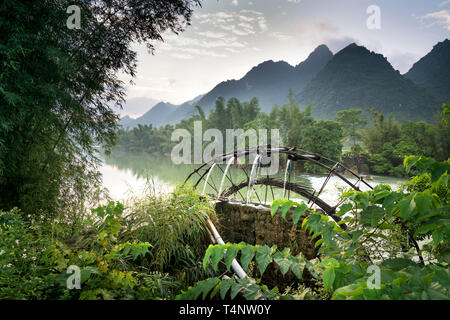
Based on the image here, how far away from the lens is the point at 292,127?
23562 mm

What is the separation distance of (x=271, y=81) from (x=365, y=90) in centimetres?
5361

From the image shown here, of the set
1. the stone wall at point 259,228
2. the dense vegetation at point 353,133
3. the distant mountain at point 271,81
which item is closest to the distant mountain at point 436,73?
the dense vegetation at point 353,133

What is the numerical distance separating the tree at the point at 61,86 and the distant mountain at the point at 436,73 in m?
37.8

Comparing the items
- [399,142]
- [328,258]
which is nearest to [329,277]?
[328,258]

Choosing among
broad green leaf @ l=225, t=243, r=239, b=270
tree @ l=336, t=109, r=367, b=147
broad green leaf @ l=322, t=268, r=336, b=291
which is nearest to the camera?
broad green leaf @ l=322, t=268, r=336, b=291

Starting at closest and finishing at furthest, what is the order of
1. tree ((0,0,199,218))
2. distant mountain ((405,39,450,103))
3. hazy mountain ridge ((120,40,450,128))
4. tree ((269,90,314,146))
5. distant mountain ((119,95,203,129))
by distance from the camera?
tree ((0,0,199,218))
tree ((269,90,314,146))
distant mountain ((405,39,450,103))
hazy mountain ridge ((120,40,450,128))
distant mountain ((119,95,203,129))

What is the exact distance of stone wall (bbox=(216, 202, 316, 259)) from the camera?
9.68 feet

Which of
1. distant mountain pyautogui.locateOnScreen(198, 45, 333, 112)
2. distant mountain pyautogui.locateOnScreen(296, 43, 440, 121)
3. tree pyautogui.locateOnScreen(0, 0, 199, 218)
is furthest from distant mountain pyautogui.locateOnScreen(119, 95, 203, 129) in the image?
tree pyautogui.locateOnScreen(0, 0, 199, 218)

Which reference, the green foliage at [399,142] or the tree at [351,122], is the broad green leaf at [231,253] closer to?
the green foliage at [399,142]

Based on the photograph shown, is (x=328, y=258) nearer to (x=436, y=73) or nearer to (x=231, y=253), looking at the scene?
(x=231, y=253)

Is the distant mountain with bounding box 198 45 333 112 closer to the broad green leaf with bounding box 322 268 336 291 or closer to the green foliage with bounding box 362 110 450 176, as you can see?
the green foliage with bounding box 362 110 450 176

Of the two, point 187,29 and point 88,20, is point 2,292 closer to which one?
point 88,20

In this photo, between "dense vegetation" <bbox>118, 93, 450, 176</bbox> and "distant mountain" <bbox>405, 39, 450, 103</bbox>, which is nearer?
"dense vegetation" <bbox>118, 93, 450, 176</bbox>

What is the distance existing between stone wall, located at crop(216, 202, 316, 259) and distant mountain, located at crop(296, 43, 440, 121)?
89.4 feet
